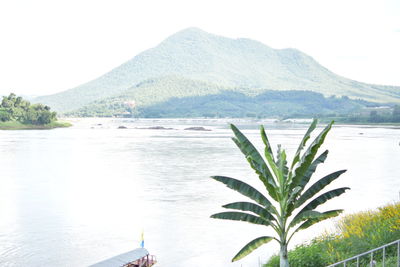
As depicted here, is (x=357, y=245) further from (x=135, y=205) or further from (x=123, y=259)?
(x=135, y=205)

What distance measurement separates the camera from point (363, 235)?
13.8 meters

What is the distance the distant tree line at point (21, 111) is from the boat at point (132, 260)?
135404 mm

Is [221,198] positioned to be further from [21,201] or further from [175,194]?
[21,201]

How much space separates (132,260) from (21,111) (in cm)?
14028

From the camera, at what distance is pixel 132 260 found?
17.4m

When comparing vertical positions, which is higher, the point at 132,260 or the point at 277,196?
the point at 277,196

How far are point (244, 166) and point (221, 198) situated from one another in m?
17.1

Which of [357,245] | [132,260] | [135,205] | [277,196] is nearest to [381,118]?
[135,205]

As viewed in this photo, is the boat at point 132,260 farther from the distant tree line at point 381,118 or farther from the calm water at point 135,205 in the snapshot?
the distant tree line at point 381,118

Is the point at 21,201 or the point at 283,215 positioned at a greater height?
the point at 283,215

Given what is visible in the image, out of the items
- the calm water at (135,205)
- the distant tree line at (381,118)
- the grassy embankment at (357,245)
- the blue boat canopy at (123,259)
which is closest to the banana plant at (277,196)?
the grassy embankment at (357,245)

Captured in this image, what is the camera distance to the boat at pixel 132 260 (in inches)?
664

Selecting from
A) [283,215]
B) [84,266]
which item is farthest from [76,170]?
[283,215]

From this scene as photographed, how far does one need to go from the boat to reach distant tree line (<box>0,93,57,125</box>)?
444 feet
